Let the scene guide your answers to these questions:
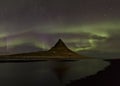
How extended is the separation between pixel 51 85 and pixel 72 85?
1.42 meters

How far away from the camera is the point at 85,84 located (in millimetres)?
18609

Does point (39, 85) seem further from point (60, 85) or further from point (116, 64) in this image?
point (116, 64)

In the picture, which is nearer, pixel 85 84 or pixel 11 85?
pixel 11 85

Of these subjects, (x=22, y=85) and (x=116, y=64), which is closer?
(x=22, y=85)

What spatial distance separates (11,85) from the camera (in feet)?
55.8

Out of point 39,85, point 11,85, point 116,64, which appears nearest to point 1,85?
point 11,85

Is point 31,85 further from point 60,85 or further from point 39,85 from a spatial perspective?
point 60,85

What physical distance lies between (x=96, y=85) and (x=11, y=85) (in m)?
4.20

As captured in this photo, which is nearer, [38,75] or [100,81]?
[100,81]

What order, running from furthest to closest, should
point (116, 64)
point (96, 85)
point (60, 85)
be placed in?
point (116, 64)
point (96, 85)
point (60, 85)

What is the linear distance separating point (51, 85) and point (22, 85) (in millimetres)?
1377

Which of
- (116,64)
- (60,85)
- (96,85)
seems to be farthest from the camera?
(116,64)

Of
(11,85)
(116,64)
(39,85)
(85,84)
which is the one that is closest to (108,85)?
(85,84)

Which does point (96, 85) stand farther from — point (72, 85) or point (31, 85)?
point (31, 85)
